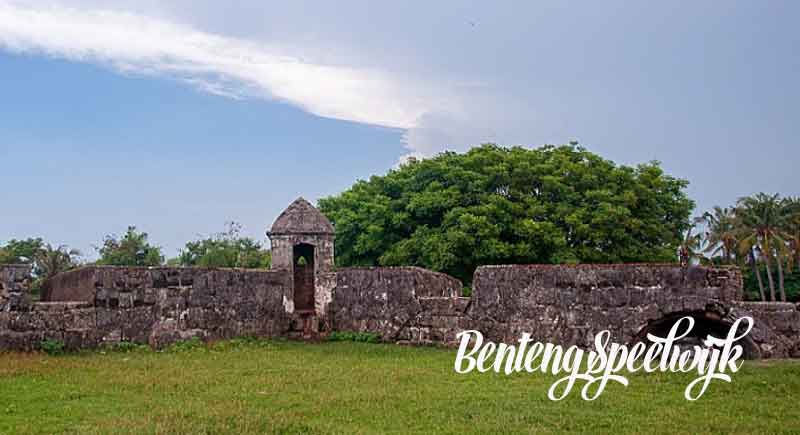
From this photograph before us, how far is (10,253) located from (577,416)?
3846cm

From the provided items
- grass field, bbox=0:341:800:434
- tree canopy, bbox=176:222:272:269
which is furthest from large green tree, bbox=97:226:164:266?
grass field, bbox=0:341:800:434

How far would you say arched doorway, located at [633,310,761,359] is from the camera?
14367mm

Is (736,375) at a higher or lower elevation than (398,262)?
lower

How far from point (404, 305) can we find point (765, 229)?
39698 mm

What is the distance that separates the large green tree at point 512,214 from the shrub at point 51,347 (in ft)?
48.6

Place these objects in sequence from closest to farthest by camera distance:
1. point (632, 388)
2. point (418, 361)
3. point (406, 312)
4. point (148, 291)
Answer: point (632, 388) → point (418, 361) → point (148, 291) → point (406, 312)

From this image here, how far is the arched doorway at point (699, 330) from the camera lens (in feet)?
47.1

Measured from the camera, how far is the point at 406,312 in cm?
1831

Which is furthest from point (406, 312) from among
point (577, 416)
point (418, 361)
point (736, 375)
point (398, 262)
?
point (398, 262)

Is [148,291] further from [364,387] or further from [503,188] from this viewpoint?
[503,188]

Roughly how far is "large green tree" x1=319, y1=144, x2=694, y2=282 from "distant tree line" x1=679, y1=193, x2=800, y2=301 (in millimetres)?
17683

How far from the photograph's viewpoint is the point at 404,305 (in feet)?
60.3

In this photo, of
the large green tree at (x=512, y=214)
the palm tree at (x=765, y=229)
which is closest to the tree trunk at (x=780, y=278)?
the palm tree at (x=765, y=229)

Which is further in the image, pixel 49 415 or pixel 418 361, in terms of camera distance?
pixel 418 361
